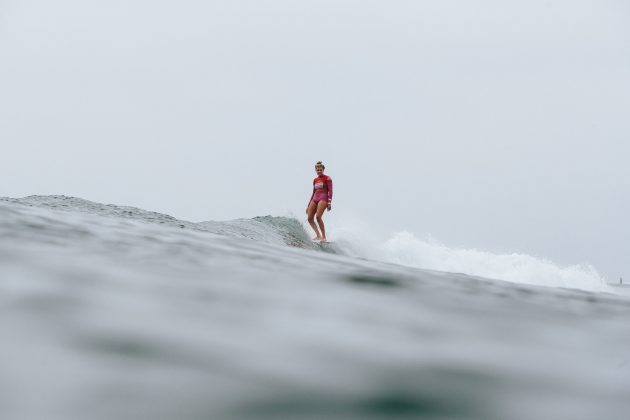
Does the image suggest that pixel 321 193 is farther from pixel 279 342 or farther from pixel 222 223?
pixel 279 342

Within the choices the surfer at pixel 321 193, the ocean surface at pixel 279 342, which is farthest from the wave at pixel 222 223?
the ocean surface at pixel 279 342

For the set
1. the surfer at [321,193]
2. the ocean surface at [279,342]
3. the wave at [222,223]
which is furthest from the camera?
the surfer at [321,193]

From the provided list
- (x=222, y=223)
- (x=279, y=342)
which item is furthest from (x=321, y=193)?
(x=279, y=342)

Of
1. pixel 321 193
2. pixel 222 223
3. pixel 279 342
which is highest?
pixel 321 193

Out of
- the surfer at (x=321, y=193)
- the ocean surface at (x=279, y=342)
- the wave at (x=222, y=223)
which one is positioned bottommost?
the ocean surface at (x=279, y=342)

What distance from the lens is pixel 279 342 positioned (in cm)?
168

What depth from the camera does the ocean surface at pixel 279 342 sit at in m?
1.33

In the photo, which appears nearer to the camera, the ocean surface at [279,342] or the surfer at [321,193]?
the ocean surface at [279,342]

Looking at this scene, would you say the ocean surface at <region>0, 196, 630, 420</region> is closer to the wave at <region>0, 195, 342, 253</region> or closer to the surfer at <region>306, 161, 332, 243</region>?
the wave at <region>0, 195, 342, 253</region>

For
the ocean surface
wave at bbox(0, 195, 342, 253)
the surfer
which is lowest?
the ocean surface

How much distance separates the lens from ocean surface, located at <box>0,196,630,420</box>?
133 centimetres

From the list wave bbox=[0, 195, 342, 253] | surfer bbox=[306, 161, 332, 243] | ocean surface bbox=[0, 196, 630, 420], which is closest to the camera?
ocean surface bbox=[0, 196, 630, 420]

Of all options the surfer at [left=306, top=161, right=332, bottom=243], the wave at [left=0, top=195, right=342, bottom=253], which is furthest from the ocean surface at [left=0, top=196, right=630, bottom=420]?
the surfer at [left=306, top=161, right=332, bottom=243]

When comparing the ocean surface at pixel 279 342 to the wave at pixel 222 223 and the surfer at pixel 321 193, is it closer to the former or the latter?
the wave at pixel 222 223
